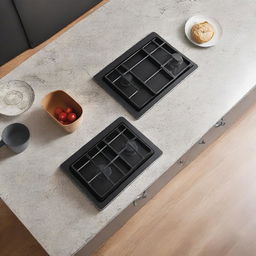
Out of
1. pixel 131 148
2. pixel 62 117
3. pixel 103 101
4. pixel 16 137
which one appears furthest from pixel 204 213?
pixel 16 137

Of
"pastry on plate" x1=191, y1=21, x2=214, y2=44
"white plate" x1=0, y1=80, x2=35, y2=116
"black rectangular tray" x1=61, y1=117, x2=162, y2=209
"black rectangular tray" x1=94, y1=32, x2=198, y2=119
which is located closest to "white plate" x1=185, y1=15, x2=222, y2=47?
"pastry on plate" x1=191, y1=21, x2=214, y2=44

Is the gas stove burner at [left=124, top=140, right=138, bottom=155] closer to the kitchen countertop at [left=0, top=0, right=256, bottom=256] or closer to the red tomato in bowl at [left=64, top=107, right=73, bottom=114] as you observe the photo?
the kitchen countertop at [left=0, top=0, right=256, bottom=256]

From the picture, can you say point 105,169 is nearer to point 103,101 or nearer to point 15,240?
point 103,101

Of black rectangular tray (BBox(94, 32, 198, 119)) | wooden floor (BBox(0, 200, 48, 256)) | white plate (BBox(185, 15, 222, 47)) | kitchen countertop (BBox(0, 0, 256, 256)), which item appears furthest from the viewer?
wooden floor (BBox(0, 200, 48, 256))

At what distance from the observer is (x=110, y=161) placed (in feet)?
4.98

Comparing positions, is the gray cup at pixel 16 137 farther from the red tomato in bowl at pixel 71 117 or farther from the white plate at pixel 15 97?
the red tomato in bowl at pixel 71 117

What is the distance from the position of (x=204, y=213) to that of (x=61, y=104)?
99 centimetres

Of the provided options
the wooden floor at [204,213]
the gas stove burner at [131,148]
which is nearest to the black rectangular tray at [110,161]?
the gas stove burner at [131,148]

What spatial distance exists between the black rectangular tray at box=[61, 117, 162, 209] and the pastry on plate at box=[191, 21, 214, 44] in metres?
0.51

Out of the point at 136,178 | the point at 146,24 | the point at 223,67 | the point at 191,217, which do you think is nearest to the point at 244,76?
the point at 223,67

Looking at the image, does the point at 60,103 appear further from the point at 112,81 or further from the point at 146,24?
the point at 146,24

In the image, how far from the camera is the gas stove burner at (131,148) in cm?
154

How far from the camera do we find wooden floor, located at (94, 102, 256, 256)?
1986 millimetres

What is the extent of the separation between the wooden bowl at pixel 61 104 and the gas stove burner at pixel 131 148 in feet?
0.71
